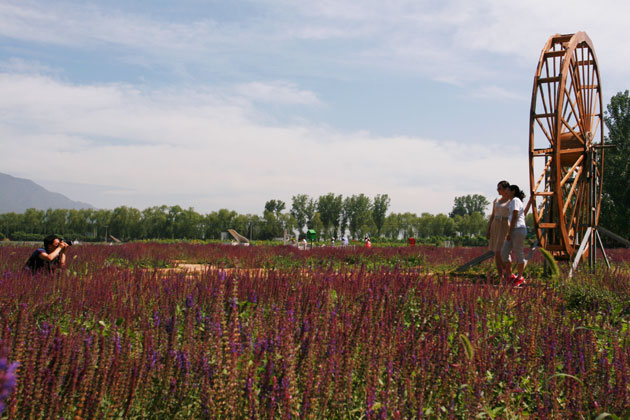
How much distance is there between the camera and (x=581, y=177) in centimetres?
1208

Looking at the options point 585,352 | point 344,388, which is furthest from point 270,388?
point 585,352

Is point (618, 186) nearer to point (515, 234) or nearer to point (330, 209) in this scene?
point (515, 234)

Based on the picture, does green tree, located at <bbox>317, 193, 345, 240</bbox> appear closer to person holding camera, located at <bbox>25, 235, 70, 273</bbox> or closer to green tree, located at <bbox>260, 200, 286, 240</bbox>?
green tree, located at <bbox>260, 200, 286, 240</bbox>

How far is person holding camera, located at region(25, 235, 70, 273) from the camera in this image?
21.3ft

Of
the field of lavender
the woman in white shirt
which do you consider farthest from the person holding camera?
the woman in white shirt

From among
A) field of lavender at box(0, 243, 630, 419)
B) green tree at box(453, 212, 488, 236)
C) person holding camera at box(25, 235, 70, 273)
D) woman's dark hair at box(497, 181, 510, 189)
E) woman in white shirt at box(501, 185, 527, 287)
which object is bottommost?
field of lavender at box(0, 243, 630, 419)

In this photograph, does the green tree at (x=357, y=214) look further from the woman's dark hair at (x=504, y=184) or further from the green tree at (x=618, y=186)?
the woman's dark hair at (x=504, y=184)

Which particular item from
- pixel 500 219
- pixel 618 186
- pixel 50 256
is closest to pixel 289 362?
pixel 50 256

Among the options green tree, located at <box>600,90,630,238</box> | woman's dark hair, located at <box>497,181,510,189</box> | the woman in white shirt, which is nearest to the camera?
the woman in white shirt

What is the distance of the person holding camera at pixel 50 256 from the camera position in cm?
648

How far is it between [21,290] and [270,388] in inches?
127

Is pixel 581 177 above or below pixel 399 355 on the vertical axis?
above

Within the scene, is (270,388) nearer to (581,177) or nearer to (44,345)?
(44,345)

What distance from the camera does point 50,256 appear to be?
6.49m
